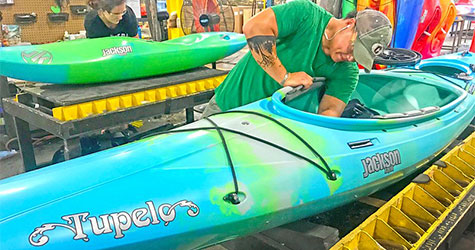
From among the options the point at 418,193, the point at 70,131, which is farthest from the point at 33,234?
the point at 418,193

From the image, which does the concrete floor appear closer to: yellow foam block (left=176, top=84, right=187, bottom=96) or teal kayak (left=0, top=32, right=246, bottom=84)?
teal kayak (left=0, top=32, right=246, bottom=84)

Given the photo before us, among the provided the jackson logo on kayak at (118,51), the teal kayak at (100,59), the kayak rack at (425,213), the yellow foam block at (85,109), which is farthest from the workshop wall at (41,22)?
the kayak rack at (425,213)

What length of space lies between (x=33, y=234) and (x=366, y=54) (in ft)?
5.00

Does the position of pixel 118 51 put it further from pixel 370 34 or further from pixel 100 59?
pixel 370 34

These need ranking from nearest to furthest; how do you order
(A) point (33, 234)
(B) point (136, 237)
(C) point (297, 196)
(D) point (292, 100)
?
(A) point (33, 234) → (B) point (136, 237) → (C) point (297, 196) → (D) point (292, 100)

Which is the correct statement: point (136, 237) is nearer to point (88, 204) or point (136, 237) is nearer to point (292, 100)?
point (88, 204)

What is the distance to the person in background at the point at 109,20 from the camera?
3.07m

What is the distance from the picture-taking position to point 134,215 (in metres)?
1.19

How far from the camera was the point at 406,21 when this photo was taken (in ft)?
14.3

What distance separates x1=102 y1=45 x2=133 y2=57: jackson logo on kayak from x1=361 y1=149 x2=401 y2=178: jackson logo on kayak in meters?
2.21

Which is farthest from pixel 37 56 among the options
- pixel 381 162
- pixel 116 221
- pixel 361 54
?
pixel 381 162

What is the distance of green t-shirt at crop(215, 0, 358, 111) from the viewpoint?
1.85m

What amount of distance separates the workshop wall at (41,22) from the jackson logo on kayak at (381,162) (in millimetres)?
4354

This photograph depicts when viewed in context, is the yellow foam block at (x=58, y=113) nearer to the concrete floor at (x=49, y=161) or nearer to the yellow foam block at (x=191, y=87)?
the concrete floor at (x=49, y=161)
